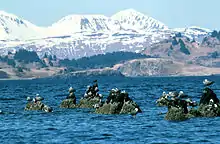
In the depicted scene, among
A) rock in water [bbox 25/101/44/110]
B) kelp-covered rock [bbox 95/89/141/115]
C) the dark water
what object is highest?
kelp-covered rock [bbox 95/89/141/115]

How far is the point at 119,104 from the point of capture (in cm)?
8512

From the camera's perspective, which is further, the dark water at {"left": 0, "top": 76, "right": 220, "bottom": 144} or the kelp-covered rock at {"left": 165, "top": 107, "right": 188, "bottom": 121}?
the kelp-covered rock at {"left": 165, "top": 107, "right": 188, "bottom": 121}

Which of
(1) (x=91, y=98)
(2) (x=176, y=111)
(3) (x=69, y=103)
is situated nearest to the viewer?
(2) (x=176, y=111)

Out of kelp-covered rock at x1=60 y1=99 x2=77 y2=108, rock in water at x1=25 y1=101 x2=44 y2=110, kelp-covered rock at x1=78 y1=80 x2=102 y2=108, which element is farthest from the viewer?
kelp-covered rock at x1=60 y1=99 x2=77 y2=108

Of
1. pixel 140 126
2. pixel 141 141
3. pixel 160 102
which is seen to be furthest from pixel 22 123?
pixel 160 102

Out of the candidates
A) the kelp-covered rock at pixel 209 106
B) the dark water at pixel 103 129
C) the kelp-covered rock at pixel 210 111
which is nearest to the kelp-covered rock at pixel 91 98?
the dark water at pixel 103 129

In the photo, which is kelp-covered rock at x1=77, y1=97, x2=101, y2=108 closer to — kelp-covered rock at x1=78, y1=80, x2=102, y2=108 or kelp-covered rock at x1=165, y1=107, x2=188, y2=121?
kelp-covered rock at x1=78, y1=80, x2=102, y2=108

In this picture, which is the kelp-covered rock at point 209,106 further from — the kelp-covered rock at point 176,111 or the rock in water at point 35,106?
the rock in water at point 35,106

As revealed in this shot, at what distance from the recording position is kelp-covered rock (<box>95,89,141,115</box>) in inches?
3302

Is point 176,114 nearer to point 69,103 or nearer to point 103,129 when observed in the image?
point 103,129

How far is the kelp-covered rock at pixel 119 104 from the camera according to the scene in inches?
3302

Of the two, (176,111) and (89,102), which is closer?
(176,111)

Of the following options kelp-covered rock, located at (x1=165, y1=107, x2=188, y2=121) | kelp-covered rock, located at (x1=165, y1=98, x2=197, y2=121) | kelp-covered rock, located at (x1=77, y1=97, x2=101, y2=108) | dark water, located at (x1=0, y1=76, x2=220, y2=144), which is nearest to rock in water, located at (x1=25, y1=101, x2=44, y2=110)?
kelp-covered rock, located at (x1=77, y1=97, x2=101, y2=108)

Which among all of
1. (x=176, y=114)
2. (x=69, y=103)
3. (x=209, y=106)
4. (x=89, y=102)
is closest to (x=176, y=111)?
(x=176, y=114)
